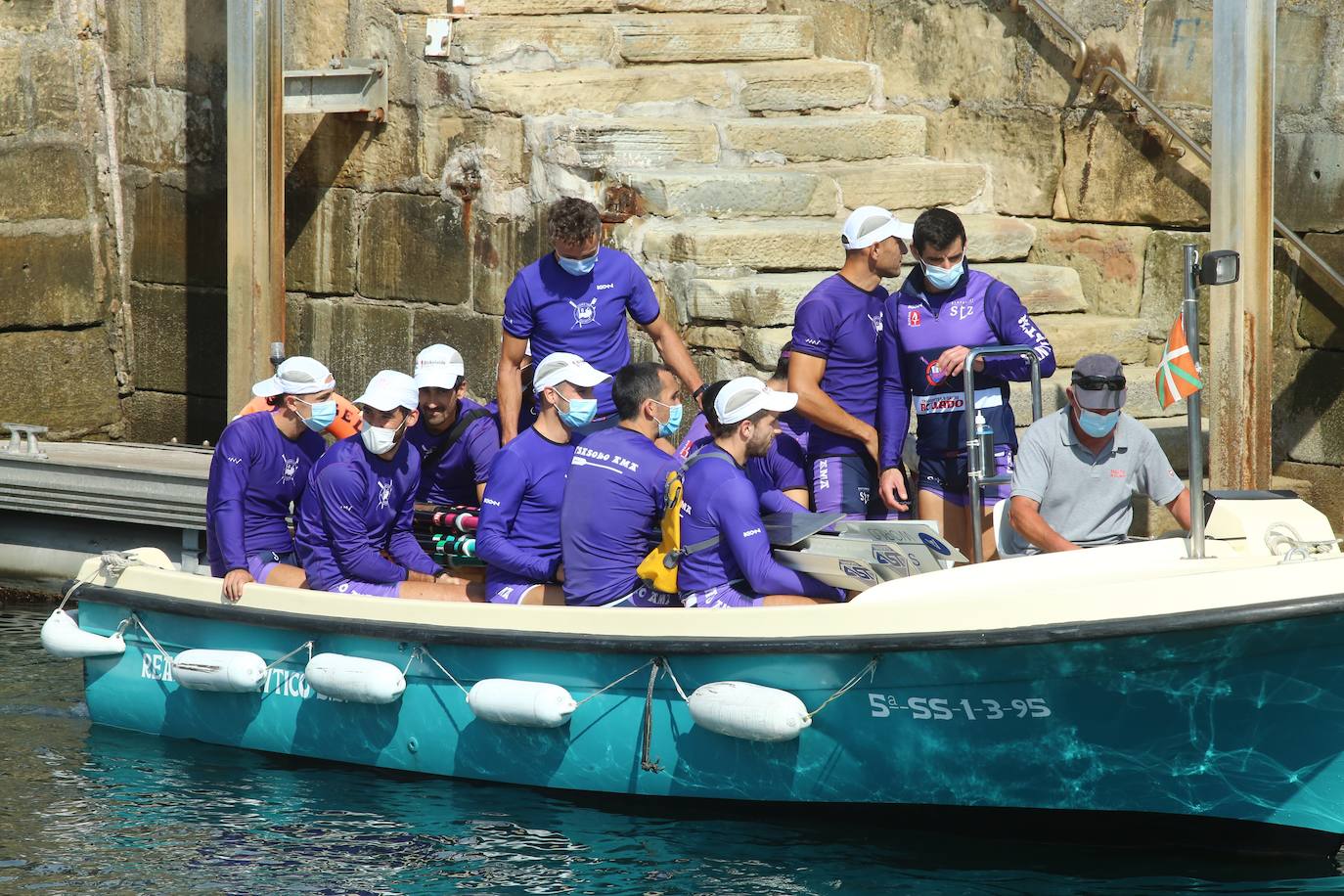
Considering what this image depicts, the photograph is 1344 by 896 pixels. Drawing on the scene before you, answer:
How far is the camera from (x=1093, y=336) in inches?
332

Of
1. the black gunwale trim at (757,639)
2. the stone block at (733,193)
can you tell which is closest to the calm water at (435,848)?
the black gunwale trim at (757,639)

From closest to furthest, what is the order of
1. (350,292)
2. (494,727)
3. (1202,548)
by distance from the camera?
(1202,548)
(494,727)
(350,292)

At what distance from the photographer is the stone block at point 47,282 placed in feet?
35.0

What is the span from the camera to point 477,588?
632 cm

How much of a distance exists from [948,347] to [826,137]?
2947 mm

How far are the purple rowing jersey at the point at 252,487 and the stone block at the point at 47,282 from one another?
4718mm

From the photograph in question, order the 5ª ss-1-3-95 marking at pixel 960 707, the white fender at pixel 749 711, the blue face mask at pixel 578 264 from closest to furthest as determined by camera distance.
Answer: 1. the 5ª ss-1-3-95 marking at pixel 960 707
2. the white fender at pixel 749 711
3. the blue face mask at pixel 578 264

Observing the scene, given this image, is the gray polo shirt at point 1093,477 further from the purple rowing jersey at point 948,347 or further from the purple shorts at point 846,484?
the purple shorts at point 846,484

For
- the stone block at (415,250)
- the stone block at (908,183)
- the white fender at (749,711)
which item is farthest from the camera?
the stone block at (415,250)

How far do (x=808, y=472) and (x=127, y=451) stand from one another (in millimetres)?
4639

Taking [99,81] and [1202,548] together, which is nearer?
[1202,548]

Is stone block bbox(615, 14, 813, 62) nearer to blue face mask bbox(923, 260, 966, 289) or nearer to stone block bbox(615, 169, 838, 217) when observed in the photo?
stone block bbox(615, 169, 838, 217)

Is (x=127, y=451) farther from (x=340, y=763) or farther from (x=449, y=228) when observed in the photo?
(x=340, y=763)

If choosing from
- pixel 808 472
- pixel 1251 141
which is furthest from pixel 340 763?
pixel 1251 141
